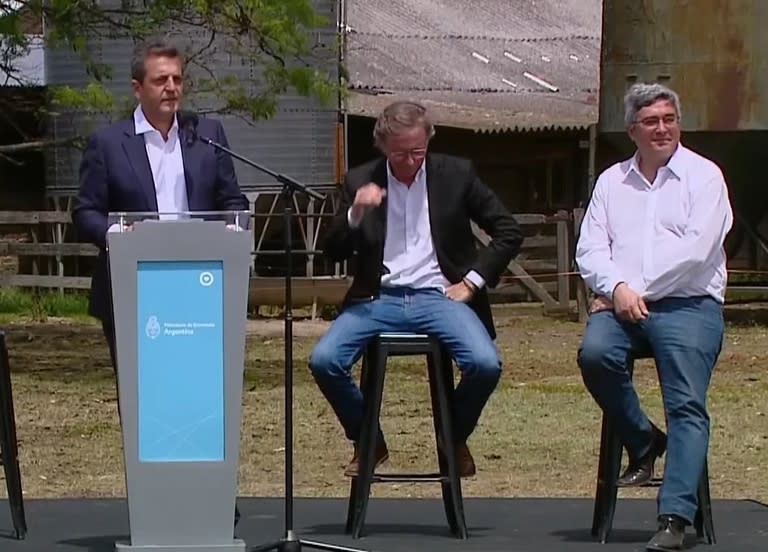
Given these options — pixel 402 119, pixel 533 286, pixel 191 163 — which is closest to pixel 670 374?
pixel 402 119

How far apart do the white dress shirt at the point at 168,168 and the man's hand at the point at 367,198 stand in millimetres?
591

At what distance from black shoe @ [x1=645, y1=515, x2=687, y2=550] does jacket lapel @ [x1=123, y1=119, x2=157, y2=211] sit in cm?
204

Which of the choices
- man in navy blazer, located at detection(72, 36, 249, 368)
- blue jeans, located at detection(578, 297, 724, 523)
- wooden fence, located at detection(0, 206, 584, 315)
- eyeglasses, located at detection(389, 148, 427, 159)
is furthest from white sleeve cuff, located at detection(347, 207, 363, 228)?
wooden fence, located at detection(0, 206, 584, 315)

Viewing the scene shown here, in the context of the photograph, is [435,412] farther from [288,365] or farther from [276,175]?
[276,175]

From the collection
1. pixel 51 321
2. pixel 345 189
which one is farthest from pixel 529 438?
pixel 51 321

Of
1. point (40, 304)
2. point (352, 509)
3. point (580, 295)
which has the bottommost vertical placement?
point (40, 304)

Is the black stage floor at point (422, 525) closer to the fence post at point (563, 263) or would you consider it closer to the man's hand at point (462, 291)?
the man's hand at point (462, 291)

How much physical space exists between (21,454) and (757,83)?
8.65 metres

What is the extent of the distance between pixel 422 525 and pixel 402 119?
5.13 feet

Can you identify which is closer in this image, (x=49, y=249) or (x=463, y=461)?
(x=463, y=461)

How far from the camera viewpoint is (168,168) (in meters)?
5.99

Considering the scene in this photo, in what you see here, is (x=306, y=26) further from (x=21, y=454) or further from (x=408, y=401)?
(x=21, y=454)

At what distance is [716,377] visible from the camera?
1250 cm

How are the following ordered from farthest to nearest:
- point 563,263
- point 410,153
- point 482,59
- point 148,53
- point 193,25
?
1. point 482,59
2. point 563,263
3. point 193,25
4. point 410,153
5. point 148,53
